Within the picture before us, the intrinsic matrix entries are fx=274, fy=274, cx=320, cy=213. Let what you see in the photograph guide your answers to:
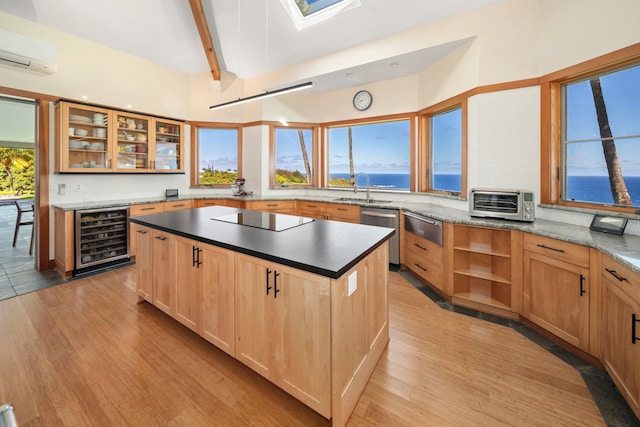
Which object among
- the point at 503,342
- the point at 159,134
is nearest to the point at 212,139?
the point at 159,134

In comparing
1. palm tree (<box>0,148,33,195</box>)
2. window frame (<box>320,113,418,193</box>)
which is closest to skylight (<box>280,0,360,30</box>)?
window frame (<box>320,113,418,193</box>)

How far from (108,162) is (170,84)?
189 centimetres

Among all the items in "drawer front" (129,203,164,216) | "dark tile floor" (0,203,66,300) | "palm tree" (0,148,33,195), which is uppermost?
"palm tree" (0,148,33,195)

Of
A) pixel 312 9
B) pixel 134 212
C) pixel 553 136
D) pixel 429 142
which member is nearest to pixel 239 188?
pixel 134 212

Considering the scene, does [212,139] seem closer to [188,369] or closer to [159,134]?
[159,134]

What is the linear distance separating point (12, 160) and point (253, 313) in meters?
12.1

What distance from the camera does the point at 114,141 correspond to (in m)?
4.14

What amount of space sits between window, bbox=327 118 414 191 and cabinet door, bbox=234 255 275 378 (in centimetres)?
344

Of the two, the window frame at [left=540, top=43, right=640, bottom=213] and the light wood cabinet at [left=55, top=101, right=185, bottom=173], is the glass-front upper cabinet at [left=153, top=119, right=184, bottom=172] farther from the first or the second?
the window frame at [left=540, top=43, right=640, bottom=213]

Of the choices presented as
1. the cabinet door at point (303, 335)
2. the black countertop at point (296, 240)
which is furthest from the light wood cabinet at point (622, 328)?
the cabinet door at point (303, 335)

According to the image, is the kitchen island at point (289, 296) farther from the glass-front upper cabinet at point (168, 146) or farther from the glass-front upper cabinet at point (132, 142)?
the glass-front upper cabinet at point (168, 146)

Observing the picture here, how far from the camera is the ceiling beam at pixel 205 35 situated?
3.73m

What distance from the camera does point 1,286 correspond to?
3.23 metres

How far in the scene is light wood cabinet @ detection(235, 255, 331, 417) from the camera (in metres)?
1.41
